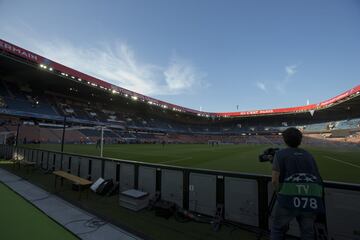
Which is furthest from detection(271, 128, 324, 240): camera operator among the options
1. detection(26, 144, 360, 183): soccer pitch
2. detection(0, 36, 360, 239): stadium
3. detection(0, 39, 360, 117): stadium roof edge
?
detection(0, 39, 360, 117): stadium roof edge

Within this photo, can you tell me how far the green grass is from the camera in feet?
12.3

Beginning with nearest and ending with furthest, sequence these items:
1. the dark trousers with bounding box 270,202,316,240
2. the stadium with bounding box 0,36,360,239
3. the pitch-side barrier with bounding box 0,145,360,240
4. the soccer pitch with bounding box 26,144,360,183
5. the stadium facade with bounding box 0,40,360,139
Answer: the dark trousers with bounding box 270,202,316,240 → the pitch-side barrier with bounding box 0,145,360,240 → the stadium with bounding box 0,36,360,239 → the soccer pitch with bounding box 26,144,360,183 → the stadium facade with bounding box 0,40,360,139

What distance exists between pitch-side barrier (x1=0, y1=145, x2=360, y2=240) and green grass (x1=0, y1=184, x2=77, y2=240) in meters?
2.25

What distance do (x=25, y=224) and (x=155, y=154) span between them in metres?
15.6

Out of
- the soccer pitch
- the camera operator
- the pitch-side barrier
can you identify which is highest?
the camera operator

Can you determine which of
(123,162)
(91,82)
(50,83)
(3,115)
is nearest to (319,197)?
(123,162)

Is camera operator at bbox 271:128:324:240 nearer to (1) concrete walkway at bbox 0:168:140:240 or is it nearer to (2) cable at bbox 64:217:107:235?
(1) concrete walkway at bbox 0:168:140:240

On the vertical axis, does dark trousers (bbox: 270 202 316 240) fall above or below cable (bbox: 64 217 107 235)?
above

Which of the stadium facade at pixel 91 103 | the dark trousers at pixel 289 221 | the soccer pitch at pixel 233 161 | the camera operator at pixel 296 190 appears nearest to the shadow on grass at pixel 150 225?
the dark trousers at pixel 289 221

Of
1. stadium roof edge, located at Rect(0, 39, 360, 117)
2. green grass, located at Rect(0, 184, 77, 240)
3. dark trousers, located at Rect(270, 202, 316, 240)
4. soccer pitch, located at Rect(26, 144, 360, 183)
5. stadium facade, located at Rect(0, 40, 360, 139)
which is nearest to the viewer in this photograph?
dark trousers, located at Rect(270, 202, 316, 240)

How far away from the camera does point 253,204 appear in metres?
4.00

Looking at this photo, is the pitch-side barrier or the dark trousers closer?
the dark trousers

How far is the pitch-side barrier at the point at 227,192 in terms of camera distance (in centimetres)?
315

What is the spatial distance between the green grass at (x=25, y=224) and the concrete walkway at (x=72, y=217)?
138 millimetres
